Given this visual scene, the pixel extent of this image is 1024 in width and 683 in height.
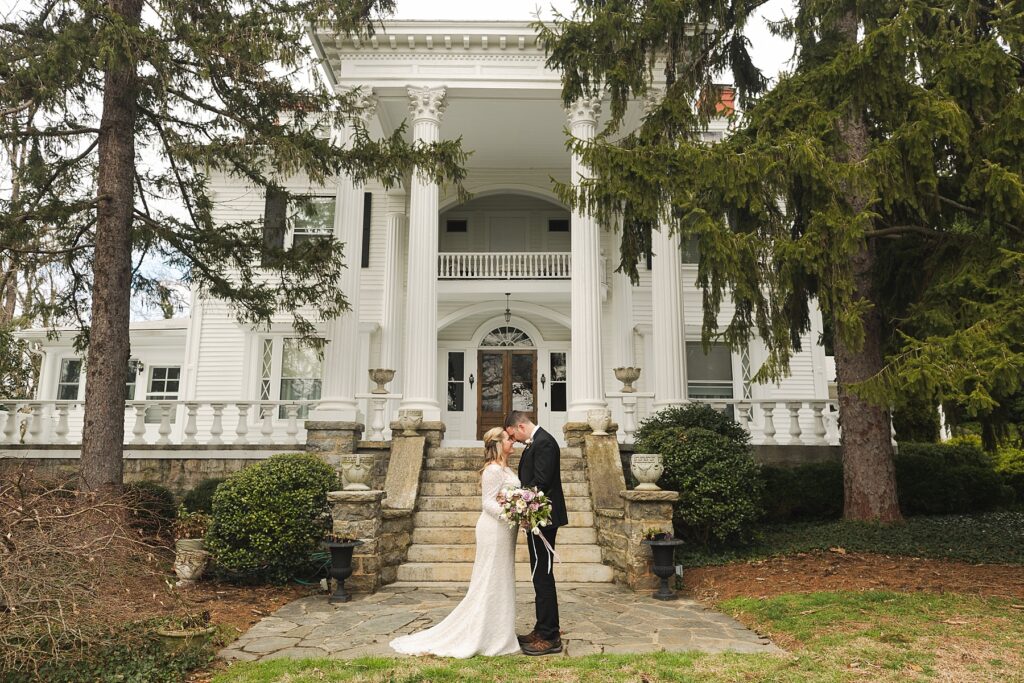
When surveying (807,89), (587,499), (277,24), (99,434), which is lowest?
(587,499)

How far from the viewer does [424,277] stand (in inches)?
468

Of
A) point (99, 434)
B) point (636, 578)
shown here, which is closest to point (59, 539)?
point (99, 434)

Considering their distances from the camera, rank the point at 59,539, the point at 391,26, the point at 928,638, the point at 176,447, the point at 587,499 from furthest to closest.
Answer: the point at 391,26 → the point at 176,447 → the point at 587,499 → the point at 928,638 → the point at 59,539

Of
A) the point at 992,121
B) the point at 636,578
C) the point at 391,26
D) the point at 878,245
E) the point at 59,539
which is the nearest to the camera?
the point at 59,539

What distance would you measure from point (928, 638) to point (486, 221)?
14229 millimetres

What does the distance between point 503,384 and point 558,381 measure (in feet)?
4.57

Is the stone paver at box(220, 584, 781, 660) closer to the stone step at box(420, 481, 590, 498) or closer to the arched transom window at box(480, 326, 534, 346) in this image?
the stone step at box(420, 481, 590, 498)

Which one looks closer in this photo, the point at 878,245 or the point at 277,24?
the point at 277,24

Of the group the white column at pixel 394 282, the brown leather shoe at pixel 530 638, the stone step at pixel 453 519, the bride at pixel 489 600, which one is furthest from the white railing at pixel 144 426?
the brown leather shoe at pixel 530 638

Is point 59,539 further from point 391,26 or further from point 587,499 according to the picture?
point 391,26

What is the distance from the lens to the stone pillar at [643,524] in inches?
295

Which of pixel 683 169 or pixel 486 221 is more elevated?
pixel 486 221

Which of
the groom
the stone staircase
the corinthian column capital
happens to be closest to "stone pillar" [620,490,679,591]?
the stone staircase

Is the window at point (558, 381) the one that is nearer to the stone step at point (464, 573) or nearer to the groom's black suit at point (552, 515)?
the stone step at point (464, 573)
